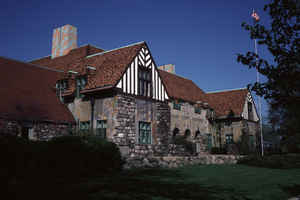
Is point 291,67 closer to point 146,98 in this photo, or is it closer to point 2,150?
point 2,150

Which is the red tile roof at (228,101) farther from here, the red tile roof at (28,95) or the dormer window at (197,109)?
the red tile roof at (28,95)

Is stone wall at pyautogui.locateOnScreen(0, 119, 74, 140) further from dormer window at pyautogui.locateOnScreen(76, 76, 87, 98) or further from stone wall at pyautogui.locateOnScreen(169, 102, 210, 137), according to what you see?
stone wall at pyautogui.locateOnScreen(169, 102, 210, 137)

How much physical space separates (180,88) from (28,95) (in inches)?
583

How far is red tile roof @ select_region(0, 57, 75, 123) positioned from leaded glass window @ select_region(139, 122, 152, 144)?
14.6 ft

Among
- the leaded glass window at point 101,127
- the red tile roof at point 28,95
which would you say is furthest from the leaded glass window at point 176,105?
the red tile roof at point 28,95

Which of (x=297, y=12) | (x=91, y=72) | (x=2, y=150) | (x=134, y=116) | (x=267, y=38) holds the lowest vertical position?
(x=2, y=150)

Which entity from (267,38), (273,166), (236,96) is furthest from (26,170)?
(236,96)

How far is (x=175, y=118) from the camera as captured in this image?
82.3 feet

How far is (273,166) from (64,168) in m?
13.4

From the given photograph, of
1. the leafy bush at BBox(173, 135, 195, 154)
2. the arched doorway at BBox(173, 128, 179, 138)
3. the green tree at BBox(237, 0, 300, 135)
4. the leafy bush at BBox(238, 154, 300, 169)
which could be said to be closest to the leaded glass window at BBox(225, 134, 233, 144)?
the arched doorway at BBox(173, 128, 179, 138)

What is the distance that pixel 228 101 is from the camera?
104 ft

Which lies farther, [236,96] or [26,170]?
[236,96]

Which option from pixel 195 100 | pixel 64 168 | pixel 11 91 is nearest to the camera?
pixel 64 168

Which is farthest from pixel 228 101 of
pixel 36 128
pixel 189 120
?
pixel 36 128
